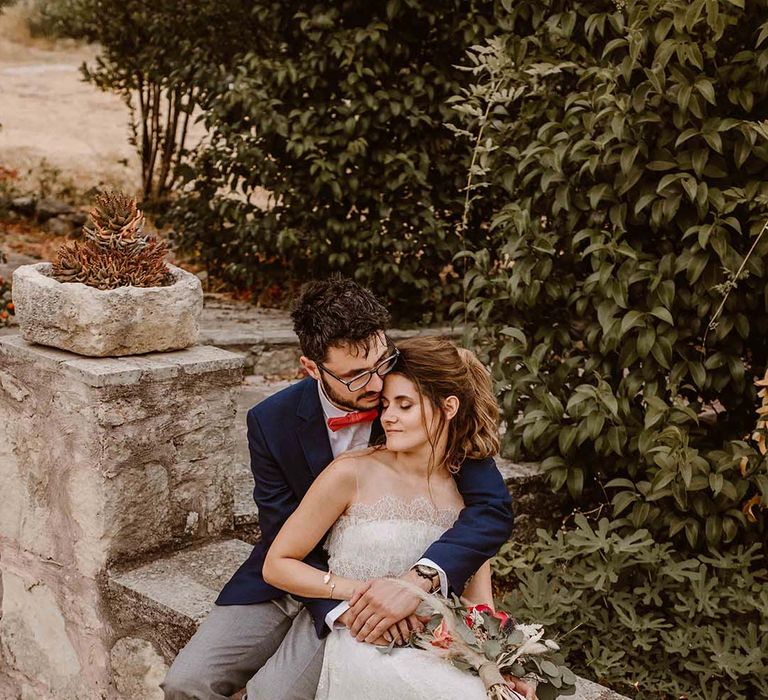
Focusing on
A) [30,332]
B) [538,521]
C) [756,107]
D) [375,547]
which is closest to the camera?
[375,547]

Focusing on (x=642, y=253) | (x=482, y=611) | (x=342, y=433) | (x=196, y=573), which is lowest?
(x=196, y=573)

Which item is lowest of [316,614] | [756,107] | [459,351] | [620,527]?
[620,527]

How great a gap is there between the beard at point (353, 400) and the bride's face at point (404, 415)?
5 centimetres

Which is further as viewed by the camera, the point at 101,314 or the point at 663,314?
the point at 663,314

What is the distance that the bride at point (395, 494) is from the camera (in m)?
2.35

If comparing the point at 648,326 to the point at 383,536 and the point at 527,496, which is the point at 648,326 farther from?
the point at 383,536

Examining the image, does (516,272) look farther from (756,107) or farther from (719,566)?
(719,566)

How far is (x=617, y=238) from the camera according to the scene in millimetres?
3521

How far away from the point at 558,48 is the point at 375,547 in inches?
95.1

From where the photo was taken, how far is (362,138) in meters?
Answer: 5.85

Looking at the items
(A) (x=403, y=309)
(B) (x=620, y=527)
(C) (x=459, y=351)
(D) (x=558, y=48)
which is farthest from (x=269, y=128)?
(C) (x=459, y=351)

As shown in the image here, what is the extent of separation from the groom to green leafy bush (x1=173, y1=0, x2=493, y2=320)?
11.7 feet

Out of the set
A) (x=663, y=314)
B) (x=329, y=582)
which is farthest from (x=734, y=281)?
(x=329, y=582)

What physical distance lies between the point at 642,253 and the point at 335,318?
1574 mm
